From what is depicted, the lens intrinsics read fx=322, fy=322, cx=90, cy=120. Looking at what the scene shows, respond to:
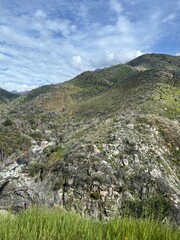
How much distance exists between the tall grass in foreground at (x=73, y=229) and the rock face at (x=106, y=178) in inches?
504

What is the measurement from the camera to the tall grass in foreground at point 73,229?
492cm

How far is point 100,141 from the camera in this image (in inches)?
1079

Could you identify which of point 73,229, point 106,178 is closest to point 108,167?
point 106,178

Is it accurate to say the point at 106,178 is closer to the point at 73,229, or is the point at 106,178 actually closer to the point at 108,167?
the point at 108,167

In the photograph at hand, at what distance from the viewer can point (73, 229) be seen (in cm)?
531

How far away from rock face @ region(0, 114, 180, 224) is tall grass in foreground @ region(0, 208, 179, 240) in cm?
1281

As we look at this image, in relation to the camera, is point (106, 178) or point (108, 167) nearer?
point (106, 178)

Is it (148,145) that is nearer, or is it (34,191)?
(34,191)

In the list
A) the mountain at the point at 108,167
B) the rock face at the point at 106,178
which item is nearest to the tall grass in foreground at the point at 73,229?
the mountain at the point at 108,167

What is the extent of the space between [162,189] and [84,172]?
18.2ft

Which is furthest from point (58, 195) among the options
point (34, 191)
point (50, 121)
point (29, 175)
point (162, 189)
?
point (50, 121)

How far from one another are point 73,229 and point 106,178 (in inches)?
679

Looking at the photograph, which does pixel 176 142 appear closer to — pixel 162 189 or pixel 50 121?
pixel 162 189

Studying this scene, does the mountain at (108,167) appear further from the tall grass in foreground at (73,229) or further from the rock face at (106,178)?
the tall grass in foreground at (73,229)
